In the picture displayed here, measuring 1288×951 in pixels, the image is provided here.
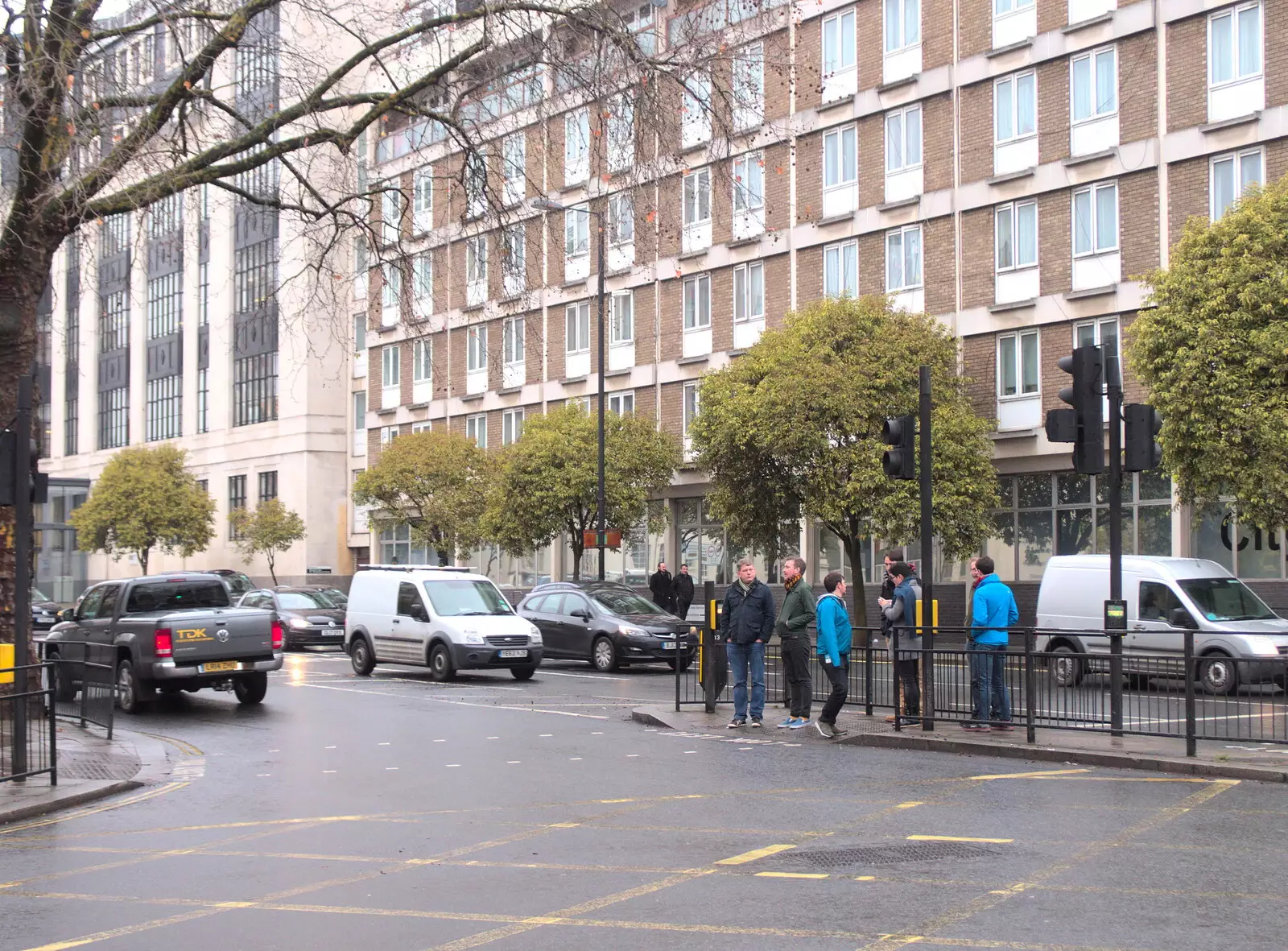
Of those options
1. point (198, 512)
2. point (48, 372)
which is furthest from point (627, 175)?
point (48, 372)

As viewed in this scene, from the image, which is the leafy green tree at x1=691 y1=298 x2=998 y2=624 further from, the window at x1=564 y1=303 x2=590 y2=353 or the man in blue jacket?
the man in blue jacket

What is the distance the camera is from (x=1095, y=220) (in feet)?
107

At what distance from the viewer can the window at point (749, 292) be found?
40.3 meters

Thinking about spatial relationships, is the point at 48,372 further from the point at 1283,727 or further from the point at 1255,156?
the point at 1283,727

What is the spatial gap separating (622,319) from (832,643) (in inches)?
1215

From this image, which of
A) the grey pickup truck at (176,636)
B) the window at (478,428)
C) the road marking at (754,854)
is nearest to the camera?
the road marking at (754,854)

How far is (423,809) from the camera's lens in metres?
10.8

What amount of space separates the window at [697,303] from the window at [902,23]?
8.38 m

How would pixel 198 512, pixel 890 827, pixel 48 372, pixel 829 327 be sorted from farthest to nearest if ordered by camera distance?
pixel 48 372
pixel 198 512
pixel 829 327
pixel 890 827

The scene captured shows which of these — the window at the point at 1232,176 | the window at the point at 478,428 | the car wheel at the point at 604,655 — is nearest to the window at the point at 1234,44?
the window at the point at 1232,176

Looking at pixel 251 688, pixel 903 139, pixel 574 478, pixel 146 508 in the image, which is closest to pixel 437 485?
pixel 574 478

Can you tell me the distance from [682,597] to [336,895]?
27.2 meters

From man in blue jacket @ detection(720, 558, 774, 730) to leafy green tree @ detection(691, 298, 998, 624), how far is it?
14.5 m

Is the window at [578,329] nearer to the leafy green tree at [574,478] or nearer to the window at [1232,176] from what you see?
the leafy green tree at [574,478]
